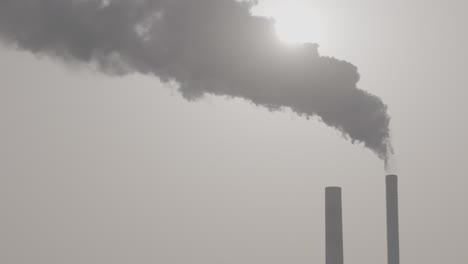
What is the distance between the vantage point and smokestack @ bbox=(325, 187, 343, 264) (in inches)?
1056

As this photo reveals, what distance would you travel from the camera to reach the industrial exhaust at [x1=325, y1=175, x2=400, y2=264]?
2688cm

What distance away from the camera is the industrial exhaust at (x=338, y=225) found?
26875 mm

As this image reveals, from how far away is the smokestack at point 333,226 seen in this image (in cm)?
2683

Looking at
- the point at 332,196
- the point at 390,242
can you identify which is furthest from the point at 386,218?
the point at 332,196

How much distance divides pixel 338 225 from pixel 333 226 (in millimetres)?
175

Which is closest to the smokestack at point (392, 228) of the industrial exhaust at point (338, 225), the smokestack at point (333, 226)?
the industrial exhaust at point (338, 225)

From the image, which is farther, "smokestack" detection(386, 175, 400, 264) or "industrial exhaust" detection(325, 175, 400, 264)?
"smokestack" detection(386, 175, 400, 264)

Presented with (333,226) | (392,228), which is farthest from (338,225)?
(392,228)

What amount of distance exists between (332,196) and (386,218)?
8.85 feet

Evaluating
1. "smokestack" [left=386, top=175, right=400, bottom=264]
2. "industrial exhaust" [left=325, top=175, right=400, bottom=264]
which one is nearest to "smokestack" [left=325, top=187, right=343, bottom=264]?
"industrial exhaust" [left=325, top=175, right=400, bottom=264]

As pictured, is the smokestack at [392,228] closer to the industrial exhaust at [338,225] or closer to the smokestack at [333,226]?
the industrial exhaust at [338,225]

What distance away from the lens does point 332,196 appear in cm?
2744

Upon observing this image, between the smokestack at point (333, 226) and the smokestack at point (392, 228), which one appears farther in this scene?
the smokestack at point (392, 228)

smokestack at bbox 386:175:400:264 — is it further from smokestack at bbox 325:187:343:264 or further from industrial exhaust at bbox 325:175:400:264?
smokestack at bbox 325:187:343:264
